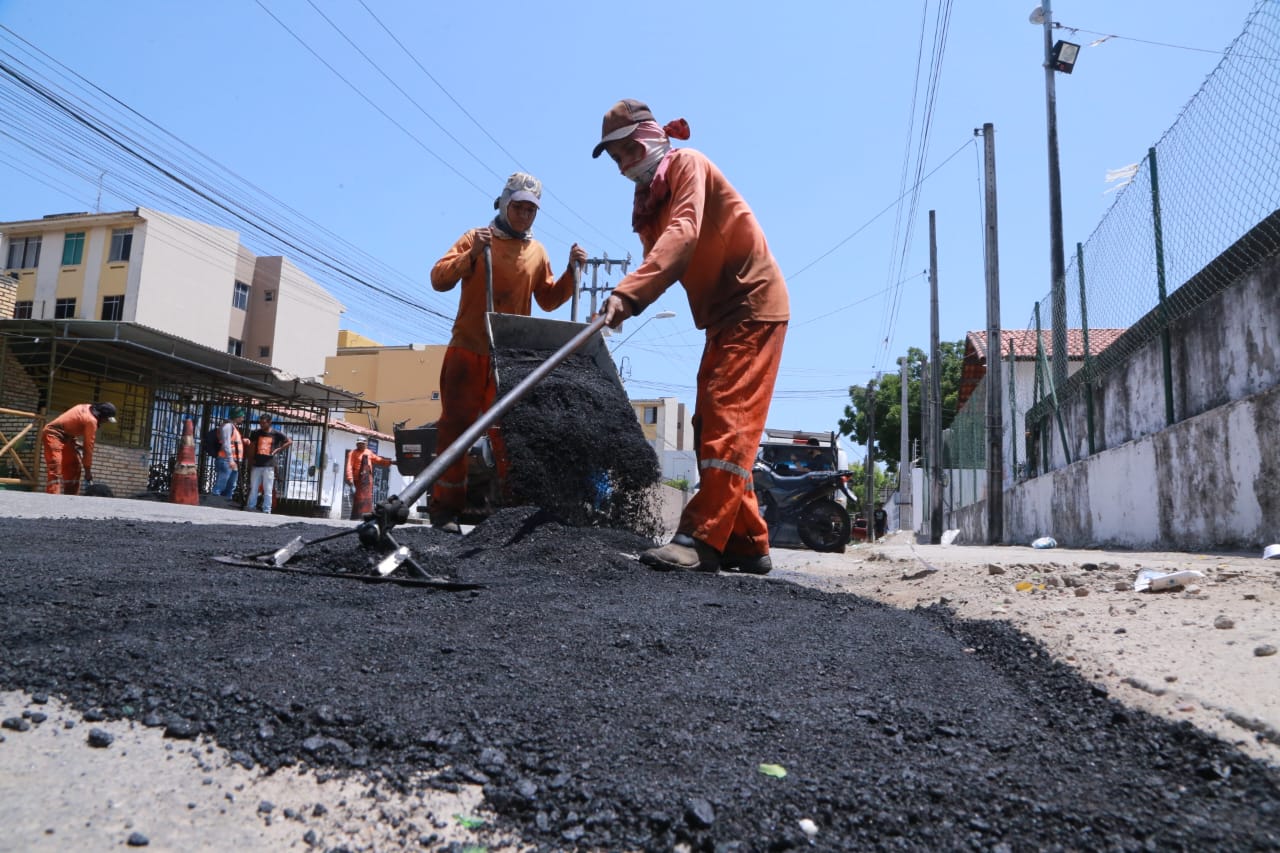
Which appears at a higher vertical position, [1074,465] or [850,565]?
[1074,465]

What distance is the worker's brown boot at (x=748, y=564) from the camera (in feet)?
12.2

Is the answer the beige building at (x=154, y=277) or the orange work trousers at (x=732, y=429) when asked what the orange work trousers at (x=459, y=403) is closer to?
the orange work trousers at (x=732, y=429)

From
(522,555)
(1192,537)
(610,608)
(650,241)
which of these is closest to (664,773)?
(610,608)

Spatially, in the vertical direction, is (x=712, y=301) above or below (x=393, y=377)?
below

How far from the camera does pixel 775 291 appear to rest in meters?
3.68

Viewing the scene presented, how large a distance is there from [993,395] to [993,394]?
0.05 ft

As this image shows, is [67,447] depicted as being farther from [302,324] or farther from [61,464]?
[302,324]

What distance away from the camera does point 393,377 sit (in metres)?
42.8

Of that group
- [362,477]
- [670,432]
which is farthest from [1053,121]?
[670,432]

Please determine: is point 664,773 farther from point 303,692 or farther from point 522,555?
point 522,555

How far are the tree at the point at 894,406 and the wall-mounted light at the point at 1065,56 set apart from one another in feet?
86.1

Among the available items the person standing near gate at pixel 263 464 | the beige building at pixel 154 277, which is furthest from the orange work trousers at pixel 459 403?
the beige building at pixel 154 277

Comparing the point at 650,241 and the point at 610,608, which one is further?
the point at 650,241

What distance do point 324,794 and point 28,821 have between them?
317 millimetres
